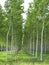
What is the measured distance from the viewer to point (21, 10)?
35.2 meters

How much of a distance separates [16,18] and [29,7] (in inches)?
140

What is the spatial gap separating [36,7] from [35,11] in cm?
68

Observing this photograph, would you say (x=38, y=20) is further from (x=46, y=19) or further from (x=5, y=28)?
(x=5, y=28)

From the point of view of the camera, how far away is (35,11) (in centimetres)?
3506

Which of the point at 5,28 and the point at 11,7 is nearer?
the point at 11,7

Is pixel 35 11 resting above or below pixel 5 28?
above

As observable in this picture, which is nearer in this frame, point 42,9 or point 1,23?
point 42,9

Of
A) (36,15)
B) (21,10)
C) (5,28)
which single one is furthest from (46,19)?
(5,28)

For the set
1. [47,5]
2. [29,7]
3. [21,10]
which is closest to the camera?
[47,5]

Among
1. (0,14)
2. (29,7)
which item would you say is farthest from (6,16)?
(29,7)

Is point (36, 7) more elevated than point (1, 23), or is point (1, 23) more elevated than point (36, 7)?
point (36, 7)

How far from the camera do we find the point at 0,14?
1430 inches

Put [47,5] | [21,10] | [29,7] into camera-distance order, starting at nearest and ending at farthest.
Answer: [47,5] → [21,10] → [29,7]

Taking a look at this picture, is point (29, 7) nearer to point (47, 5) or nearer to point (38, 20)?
point (38, 20)
